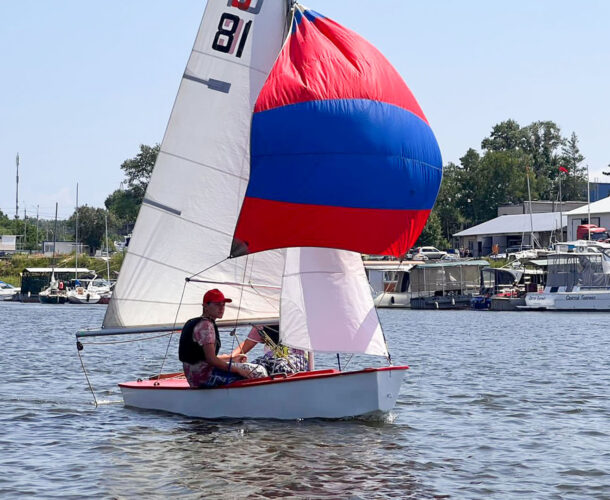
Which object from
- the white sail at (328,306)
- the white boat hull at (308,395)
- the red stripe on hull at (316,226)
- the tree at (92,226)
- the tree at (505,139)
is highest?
the tree at (505,139)

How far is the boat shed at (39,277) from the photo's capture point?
322 ft

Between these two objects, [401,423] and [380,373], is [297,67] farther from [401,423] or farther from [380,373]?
[401,423]

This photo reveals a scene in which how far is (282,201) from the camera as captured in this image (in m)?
15.3

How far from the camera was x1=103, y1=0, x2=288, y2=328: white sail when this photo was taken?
16953 mm

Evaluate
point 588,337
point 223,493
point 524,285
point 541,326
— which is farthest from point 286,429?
point 524,285

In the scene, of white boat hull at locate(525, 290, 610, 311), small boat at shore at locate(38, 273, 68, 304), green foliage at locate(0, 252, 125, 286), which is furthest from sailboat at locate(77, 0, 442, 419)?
green foliage at locate(0, 252, 125, 286)

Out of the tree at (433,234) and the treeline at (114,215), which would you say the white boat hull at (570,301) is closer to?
the tree at (433,234)

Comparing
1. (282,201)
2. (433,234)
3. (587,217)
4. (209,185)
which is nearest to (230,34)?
(209,185)

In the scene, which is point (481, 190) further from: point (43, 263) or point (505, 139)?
point (43, 263)

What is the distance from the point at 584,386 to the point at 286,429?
1105cm

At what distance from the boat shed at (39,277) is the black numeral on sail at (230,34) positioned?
8201 cm

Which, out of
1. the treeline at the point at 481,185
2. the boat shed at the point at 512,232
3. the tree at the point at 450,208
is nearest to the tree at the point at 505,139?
the treeline at the point at 481,185

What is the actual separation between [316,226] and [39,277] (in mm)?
91139

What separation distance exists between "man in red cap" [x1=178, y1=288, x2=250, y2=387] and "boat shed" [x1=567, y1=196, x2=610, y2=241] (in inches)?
3045
